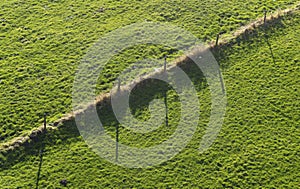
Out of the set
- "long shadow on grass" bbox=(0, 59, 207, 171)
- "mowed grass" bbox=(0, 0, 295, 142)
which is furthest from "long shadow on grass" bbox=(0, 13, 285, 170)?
Result: "mowed grass" bbox=(0, 0, 295, 142)

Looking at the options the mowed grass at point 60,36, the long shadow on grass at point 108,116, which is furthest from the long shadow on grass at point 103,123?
the mowed grass at point 60,36

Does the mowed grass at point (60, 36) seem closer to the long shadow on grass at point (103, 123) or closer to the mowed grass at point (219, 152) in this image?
the long shadow on grass at point (103, 123)

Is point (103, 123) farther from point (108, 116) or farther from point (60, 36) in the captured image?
point (60, 36)

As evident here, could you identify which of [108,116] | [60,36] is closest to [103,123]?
[108,116]

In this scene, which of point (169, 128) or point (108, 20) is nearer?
point (169, 128)

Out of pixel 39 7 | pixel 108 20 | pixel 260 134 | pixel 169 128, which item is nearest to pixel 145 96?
pixel 169 128

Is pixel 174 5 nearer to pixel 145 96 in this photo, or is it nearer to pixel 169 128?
pixel 145 96

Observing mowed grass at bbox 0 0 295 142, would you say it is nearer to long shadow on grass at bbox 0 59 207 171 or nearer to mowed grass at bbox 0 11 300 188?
long shadow on grass at bbox 0 59 207 171
